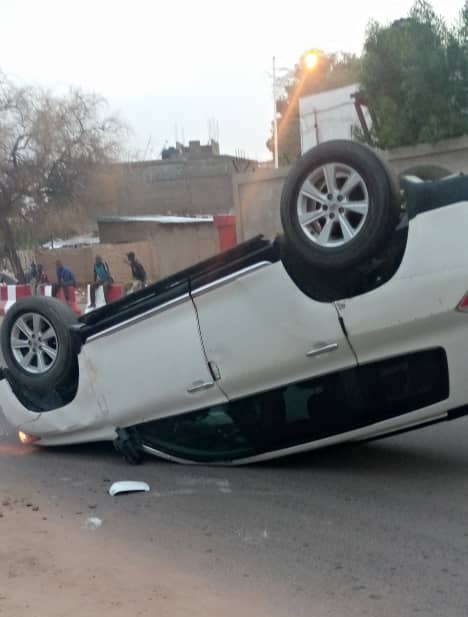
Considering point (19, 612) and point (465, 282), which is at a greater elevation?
point (465, 282)

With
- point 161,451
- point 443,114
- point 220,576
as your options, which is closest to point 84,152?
point 443,114

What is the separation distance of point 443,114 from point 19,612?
12.8 metres

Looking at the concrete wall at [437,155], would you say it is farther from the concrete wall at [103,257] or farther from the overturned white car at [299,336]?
the concrete wall at [103,257]

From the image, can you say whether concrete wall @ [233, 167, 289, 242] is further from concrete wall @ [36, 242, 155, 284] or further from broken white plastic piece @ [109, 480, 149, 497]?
broken white plastic piece @ [109, 480, 149, 497]

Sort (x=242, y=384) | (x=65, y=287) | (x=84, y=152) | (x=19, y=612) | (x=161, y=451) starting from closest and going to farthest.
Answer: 1. (x=19, y=612)
2. (x=242, y=384)
3. (x=161, y=451)
4. (x=65, y=287)
5. (x=84, y=152)

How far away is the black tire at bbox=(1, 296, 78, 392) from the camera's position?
6441 millimetres

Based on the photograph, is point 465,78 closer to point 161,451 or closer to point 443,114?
point 443,114

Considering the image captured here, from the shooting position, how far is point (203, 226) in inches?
1094

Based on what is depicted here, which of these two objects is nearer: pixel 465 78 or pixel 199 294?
pixel 199 294

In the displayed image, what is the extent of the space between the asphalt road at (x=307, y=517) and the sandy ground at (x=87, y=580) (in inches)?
4.5

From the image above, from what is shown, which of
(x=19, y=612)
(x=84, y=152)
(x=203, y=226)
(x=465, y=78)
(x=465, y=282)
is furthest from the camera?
(x=84, y=152)

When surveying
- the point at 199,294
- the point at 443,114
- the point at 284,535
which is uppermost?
the point at 443,114

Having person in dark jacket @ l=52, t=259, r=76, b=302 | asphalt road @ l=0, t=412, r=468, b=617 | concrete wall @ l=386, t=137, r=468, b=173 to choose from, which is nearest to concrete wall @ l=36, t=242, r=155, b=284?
person in dark jacket @ l=52, t=259, r=76, b=302

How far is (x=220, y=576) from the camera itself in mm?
4359
